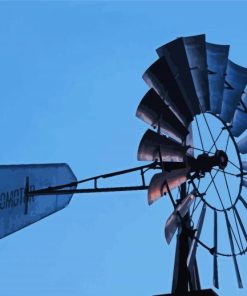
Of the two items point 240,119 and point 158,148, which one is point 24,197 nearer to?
point 158,148

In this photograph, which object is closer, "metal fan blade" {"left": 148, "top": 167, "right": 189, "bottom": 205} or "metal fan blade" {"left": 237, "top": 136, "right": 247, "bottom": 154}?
"metal fan blade" {"left": 148, "top": 167, "right": 189, "bottom": 205}

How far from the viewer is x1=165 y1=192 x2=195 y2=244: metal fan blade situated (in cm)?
804

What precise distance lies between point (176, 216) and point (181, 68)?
6.17 feet

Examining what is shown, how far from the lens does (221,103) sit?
962 centimetres

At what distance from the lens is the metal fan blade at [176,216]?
316 inches

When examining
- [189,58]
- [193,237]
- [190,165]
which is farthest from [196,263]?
[189,58]

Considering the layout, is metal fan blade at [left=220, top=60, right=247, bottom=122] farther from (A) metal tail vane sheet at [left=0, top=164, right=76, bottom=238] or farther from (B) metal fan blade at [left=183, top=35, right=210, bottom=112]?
(A) metal tail vane sheet at [left=0, top=164, right=76, bottom=238]

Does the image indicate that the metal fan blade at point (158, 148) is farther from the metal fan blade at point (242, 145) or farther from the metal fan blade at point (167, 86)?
the metal fan blade at point (242, 145)

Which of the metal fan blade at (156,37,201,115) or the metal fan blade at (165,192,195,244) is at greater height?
the metal fan blade at (156,37,201,115)

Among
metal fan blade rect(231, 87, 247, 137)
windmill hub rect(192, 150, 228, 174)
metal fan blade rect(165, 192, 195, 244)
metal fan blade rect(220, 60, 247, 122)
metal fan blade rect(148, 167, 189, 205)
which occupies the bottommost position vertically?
metal fan blade rect(165, 192, 195, 244)

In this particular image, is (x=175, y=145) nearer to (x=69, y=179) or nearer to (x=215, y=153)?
(x=215, y=153)

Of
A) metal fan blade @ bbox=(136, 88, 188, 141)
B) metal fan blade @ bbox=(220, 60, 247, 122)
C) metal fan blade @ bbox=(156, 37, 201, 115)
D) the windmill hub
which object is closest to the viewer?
metal fan blade @ bbox=(136, 88, 188, 141)

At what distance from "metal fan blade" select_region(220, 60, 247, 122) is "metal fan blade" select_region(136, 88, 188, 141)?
100 centimetres

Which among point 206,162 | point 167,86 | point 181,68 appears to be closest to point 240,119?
point 206,162
